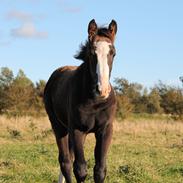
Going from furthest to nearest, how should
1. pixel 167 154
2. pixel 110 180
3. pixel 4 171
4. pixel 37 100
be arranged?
1. pixel 37 100
2. pixel 167 154
3. pixel 4 171
4. pixel 110 180

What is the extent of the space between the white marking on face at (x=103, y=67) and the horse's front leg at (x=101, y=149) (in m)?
0.94

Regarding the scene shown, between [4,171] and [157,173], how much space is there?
336 cm

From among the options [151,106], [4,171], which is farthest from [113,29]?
[151,106]

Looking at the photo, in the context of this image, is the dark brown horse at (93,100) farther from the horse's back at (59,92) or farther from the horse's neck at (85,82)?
the horse's back at (59,92)

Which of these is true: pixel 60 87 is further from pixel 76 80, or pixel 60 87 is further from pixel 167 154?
pixel 167 154

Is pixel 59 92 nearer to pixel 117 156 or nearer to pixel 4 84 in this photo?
pixel 117 156

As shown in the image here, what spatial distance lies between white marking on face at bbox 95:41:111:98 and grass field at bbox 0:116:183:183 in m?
3.71

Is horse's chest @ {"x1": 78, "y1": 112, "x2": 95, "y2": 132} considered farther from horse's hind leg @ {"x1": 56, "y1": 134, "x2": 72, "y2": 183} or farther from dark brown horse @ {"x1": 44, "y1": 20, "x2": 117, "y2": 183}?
horse's hind leg @ {"x1": 56, "y1": 134, "x2": 72, "y2": 183}

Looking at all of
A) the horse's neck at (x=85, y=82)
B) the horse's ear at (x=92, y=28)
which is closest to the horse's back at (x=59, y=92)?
the horse's neck at (x=85, y=82)

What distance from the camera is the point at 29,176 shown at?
360 inches

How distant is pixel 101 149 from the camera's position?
20.5 ft

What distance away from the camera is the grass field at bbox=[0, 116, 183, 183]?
918cm

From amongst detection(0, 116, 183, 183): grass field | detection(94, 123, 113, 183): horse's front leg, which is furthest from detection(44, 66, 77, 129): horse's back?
detection(0, 116, 183, 183): grass field

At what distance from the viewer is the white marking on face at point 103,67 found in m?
5.27
